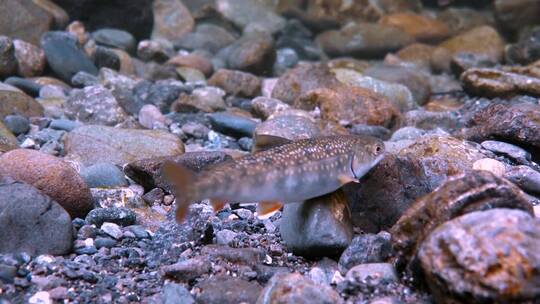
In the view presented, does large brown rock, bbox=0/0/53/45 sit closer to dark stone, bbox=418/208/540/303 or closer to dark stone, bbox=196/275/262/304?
dark stone, bbox=196/275/262/304

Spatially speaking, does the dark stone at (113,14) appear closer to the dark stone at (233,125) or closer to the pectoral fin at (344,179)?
the dark stone at (233,125)

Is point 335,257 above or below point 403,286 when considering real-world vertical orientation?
below

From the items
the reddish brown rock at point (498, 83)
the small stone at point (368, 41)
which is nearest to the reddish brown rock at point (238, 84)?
the reddish brown rock at point (498, 83)

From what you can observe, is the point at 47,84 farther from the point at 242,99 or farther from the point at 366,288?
the point at 366,288

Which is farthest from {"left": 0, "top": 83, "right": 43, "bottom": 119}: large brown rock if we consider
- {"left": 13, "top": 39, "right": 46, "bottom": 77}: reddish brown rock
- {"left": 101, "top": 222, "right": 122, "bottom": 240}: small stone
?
{"left": 101, "top": 222, "right": 122, "bottom": 240}: small stone

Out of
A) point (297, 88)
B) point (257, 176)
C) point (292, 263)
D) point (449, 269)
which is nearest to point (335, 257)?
point (292, 263)

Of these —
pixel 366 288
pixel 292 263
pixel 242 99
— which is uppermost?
pixel 366 288

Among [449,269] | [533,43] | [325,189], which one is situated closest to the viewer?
[449,269]
